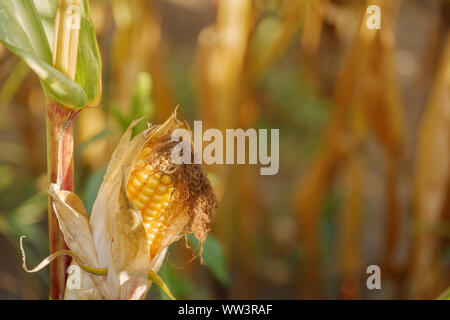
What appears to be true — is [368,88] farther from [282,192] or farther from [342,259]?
[282,192]

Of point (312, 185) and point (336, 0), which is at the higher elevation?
point (336, 0)

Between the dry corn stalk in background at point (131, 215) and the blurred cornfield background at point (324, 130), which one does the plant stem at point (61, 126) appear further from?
the blurred cornfield background at point (324, 130)

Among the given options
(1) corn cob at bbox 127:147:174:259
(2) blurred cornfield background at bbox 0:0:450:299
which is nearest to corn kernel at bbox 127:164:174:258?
(1) corn cob at bbox 127:147:174:259

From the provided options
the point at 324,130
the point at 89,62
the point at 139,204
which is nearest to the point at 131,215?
the point at 139,204

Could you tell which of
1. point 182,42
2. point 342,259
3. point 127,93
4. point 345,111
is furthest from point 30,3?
point 182,42

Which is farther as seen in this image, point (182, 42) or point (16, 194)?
point (182, 42)

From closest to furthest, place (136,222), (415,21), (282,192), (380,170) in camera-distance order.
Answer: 1. (136,222)
2. (282,192)
3. (380,170)
4. (415,21)

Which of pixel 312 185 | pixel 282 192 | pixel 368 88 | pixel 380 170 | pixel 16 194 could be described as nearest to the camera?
pixel 368 88

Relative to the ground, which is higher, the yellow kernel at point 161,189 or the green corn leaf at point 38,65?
the green corn leaf at point 38,65

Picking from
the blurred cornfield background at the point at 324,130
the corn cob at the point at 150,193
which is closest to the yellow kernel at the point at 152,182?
the corn cob at the point at 150,193
